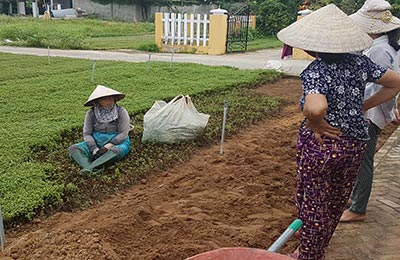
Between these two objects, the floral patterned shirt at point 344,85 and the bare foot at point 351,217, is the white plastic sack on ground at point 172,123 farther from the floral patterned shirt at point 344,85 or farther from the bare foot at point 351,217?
the floral patterned shirt at point 344,85

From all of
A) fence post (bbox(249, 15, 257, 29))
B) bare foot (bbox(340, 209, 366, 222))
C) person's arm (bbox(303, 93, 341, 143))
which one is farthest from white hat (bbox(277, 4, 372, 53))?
fence post (bbox(249, 15, 257, 29))

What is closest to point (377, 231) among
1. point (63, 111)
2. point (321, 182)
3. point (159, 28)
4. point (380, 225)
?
point (380, 225)

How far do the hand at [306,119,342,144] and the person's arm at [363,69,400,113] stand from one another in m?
0.42

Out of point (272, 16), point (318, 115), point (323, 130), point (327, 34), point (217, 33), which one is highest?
point (327, 34)

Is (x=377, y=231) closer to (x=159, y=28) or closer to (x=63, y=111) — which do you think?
(x=63, y=111)

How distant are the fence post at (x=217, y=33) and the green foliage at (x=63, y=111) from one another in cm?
455

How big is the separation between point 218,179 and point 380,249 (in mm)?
1827

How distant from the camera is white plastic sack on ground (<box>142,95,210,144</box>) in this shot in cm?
565

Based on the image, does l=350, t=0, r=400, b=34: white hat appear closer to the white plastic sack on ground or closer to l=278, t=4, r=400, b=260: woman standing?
l=278, t=4, r=400, b=260: woman standing

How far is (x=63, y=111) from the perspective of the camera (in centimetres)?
712

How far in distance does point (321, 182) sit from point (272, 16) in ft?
72.4

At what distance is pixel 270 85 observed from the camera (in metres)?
10.7

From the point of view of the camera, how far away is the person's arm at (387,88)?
2621 mm

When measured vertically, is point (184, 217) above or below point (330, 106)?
below
